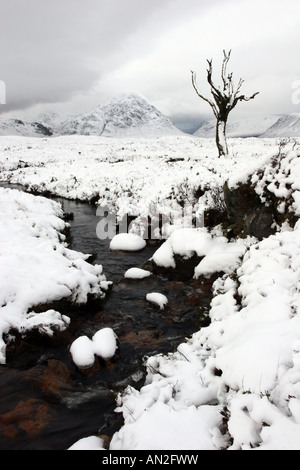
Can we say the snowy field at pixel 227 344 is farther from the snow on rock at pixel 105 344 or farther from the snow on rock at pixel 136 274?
the snow on rock at pixel 105 344

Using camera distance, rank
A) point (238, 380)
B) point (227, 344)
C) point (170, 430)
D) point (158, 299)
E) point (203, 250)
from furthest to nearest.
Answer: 1. point (203, 250)
2. point (158, 299)
3. point (227, 344)
4. point (238, 380)
5. point (170, 430)

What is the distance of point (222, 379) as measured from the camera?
3.64m

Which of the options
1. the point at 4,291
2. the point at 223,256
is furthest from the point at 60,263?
the point at 223,256

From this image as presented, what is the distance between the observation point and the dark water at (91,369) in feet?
12.2

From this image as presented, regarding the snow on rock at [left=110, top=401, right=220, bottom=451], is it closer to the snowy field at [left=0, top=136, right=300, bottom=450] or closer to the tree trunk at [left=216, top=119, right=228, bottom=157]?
the snowy field at [left=0, top=136, right=300, bottom=450]

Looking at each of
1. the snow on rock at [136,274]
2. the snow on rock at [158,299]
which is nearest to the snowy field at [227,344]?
the snow on rock at [136,274]

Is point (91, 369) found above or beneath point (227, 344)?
beneath

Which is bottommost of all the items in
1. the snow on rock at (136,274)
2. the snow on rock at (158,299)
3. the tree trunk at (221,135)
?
the snow on rock at (158,299)

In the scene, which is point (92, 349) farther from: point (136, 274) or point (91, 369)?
point (136, 274)

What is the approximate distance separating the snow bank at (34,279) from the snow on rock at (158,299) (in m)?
1.21

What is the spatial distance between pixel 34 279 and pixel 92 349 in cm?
228

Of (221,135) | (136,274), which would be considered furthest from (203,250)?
(221,135)

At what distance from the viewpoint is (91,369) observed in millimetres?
4930
